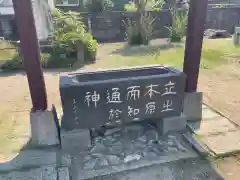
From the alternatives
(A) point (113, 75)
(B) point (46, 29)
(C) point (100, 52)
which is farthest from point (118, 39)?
(A) point (113, 75)

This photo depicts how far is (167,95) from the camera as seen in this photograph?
11.1 ft

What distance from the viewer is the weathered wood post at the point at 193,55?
3402mm

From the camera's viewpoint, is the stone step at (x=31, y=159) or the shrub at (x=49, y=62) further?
the shrub at (x=49, y=62)

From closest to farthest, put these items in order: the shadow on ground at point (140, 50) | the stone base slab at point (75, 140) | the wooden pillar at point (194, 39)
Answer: the stone base slab at point (75, 140) < the wooden pillar at point (194, 39) < the shadow on ground at point (140, 50)

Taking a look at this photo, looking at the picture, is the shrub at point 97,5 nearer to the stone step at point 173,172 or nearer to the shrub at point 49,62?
the shrub at point 49,62

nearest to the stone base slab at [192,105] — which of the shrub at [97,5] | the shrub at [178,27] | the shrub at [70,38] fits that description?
the shrub at [70,38]

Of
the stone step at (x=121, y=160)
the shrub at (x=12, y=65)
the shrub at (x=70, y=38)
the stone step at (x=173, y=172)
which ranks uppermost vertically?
the shrub at (x=70, y=38)

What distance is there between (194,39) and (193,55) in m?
0.23

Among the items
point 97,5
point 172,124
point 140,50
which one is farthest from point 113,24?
point 172,124

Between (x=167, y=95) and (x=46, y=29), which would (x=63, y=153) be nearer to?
(x=167, y=95)

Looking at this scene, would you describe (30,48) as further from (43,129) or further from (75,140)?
Answer: (75,140)

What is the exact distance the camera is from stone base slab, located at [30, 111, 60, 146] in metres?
Result: 3.21

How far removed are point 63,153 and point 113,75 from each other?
1278 millimetres

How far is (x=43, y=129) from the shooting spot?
3.27 meters
